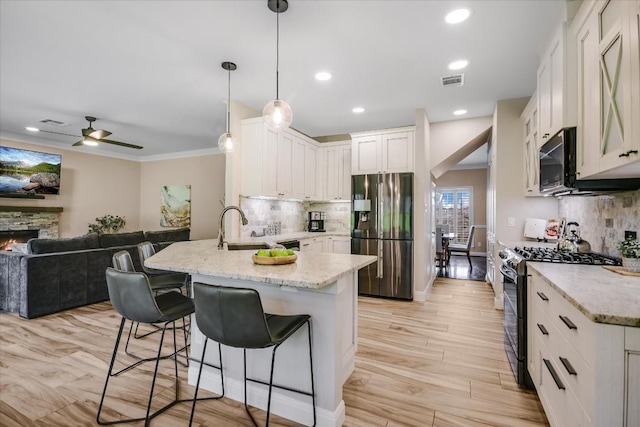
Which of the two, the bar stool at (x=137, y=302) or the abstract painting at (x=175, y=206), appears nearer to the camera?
the bar stool at (x=137, y=302)

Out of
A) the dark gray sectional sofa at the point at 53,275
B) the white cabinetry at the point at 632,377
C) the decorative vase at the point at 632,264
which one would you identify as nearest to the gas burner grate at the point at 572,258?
the decorative vase at the point at 632,264

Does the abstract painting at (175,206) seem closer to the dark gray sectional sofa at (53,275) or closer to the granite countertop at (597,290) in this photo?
the dark gray sectional sofa at (53,275)

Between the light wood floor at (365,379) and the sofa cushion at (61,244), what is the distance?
0.81 metres

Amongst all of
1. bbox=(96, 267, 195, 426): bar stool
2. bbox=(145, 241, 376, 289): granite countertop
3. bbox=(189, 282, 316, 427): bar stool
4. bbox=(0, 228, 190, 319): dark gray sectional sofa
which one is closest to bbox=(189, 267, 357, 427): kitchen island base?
bbox=(145, 241, 376, 289): granite countertop

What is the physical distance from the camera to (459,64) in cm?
303

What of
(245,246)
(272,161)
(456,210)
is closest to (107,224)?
(272,161)

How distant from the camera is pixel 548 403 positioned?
1.69m

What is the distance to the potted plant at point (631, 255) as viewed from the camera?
69.1 inches

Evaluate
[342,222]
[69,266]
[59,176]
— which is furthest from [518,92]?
[59,176]

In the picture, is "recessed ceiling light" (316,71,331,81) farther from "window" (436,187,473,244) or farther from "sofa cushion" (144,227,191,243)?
"window" (436,187,473,244)

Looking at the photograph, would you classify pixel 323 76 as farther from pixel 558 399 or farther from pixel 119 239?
pixel 119 239

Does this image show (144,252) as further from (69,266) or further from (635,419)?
(635,419)

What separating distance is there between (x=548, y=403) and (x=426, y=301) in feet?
8.72

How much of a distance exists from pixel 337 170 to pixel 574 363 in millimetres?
4428
